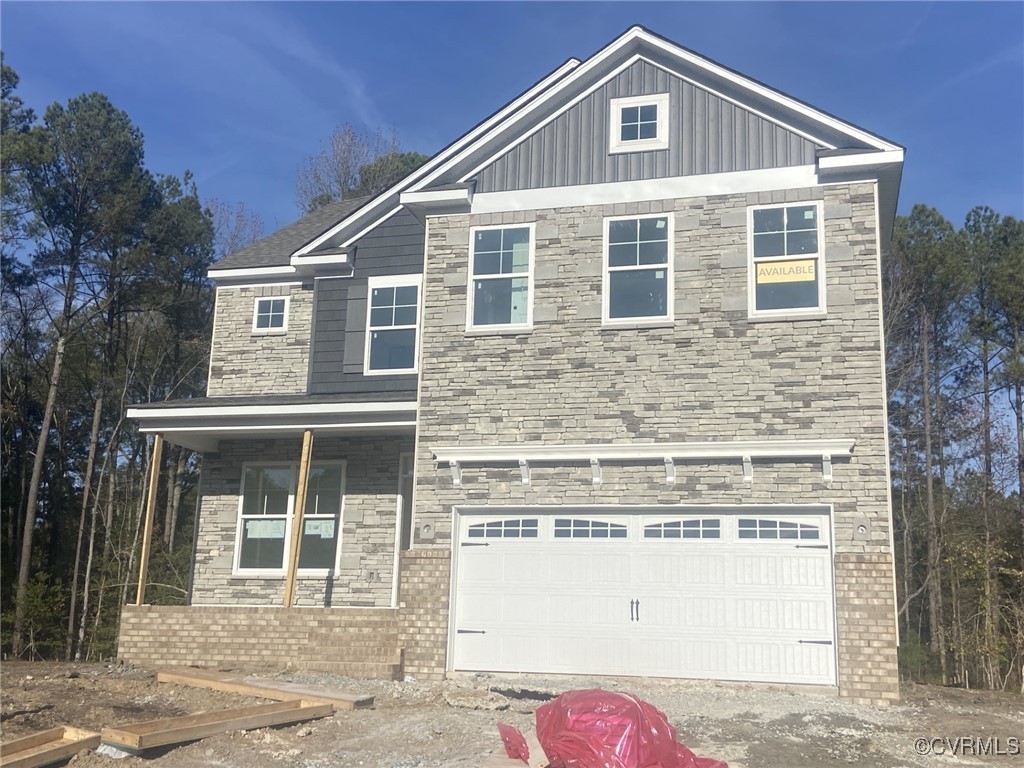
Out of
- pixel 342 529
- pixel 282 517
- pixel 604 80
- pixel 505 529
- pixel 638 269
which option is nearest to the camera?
pixel 505 529

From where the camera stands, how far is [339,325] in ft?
52.6

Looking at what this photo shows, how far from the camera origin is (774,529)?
11742 millimetres

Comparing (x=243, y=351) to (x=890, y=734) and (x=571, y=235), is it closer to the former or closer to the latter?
(x=571, y=235)

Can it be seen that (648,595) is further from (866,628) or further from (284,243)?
(284,243)

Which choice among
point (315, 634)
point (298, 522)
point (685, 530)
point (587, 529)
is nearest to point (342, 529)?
point (298, 522)

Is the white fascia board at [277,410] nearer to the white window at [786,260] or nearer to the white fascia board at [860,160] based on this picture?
the white window at [786,260]

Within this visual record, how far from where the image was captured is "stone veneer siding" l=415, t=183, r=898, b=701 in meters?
11.5

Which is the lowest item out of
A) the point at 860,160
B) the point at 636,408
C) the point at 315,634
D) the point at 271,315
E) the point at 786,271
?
the point at 315,634

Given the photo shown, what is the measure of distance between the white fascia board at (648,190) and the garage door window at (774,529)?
421cm

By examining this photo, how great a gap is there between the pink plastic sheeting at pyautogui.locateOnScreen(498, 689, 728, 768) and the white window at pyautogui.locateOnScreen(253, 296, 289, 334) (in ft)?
37.6

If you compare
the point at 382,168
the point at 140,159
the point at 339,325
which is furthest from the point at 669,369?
the point at 382,168

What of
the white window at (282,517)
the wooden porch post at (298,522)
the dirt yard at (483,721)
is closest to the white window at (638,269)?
the dirt yard at (483,721)

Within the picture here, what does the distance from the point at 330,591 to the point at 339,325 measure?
4.24 m

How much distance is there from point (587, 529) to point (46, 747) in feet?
21.8
